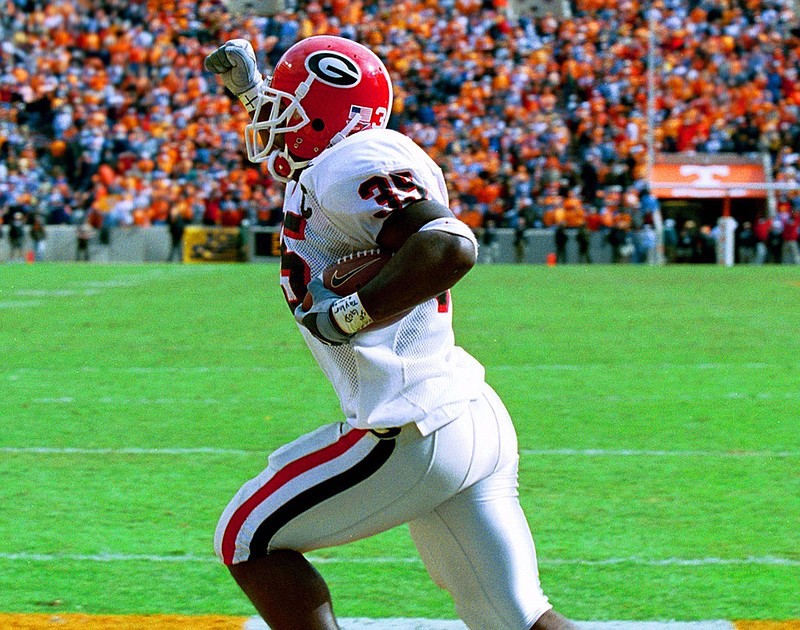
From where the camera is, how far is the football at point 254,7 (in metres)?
28.0

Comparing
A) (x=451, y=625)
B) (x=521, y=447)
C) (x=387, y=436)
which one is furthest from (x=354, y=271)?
(x=521, y=447)

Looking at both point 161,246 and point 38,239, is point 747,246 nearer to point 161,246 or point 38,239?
point 161,246

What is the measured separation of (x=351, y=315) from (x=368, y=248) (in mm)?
185

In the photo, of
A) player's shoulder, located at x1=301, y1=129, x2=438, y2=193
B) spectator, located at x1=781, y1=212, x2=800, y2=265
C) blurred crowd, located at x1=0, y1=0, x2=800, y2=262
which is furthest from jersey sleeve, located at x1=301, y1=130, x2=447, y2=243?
spectator, located at x1=781, y1=212, x2=800, y2=265

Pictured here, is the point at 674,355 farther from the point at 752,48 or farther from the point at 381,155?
the point at 752,48

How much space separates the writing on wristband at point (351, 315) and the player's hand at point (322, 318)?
15 mm

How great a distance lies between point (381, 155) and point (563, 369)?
20.5 feet

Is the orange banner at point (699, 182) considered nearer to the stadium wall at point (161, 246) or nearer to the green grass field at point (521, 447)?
the stadium wall at point (161, 246)

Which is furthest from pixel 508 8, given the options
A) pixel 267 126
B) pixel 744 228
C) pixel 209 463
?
pixel 267 126

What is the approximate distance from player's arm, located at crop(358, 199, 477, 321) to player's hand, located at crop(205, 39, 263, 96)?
0.70m

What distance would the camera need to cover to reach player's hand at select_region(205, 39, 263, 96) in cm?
291

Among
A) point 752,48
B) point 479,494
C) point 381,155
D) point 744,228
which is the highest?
point 381,155

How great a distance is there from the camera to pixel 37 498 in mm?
4977

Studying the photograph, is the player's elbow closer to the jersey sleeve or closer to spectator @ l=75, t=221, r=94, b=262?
the jersey sleeve
